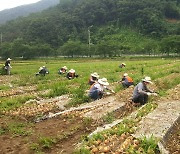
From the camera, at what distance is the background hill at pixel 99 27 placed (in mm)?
90125

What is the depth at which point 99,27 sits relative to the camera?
120000mm

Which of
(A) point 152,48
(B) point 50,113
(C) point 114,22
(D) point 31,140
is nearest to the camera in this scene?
(D) point 31,140

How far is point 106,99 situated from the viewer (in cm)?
1295

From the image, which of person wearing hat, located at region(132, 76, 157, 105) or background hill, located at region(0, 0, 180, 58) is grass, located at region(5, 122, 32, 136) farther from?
background hill, located at region(0, 0, 180, 58)

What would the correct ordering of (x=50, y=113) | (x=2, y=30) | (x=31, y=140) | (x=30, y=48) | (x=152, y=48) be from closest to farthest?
(x=31, y=140) < (x=50, y=113) < (x=152, y=48) < (x=30, y=48) < (x=2, y=30)

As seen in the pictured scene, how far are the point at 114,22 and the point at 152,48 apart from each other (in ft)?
160

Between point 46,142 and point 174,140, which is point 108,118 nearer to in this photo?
point 174,140

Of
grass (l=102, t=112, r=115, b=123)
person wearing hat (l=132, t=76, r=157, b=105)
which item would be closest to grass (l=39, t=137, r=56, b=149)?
grass (l=102, t=112, r=115, b=123)

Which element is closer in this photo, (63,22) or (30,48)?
(30,48)

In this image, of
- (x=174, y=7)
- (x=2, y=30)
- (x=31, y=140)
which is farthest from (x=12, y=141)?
(x=2, y=30)

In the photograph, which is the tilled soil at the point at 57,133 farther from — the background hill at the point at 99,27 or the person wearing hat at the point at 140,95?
the background hill at the point at 99,27

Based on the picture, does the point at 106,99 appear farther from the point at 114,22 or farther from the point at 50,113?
the point at 114,22

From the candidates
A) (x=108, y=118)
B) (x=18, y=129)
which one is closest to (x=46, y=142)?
(x=18, y=129)

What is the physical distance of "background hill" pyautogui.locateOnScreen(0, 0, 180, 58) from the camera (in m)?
90.1
